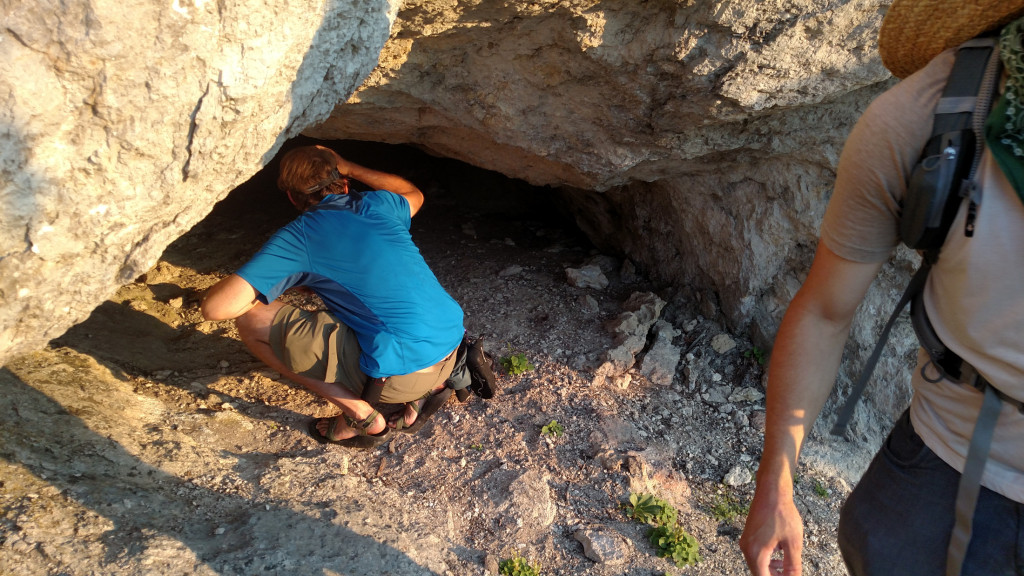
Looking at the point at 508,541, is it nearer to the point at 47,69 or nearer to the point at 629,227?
the point at 47,69

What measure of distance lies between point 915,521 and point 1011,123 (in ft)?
2.69

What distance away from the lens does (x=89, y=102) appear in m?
1.75

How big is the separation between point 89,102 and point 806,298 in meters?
1.76

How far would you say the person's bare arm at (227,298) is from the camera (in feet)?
9.53

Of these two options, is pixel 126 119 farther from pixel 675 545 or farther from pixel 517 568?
pixel 675 545

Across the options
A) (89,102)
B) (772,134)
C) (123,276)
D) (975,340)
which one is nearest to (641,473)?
(772,134)

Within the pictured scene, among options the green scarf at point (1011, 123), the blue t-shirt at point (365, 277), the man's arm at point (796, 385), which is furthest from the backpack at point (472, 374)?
the green scarf at point (1011, 123)

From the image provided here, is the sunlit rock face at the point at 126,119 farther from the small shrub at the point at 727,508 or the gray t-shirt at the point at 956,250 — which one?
the small shrub at the point at 727,508

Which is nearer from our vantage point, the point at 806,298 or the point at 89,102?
the point at 806,298

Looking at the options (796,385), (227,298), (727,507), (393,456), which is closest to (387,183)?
(227,298)

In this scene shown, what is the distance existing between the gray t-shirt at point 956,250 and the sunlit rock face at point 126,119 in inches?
61.7

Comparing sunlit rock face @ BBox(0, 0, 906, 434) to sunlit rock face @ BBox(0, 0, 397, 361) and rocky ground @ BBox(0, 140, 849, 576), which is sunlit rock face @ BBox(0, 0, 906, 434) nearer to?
sunlit rock face @ BBox(0, 0, 397, 361)

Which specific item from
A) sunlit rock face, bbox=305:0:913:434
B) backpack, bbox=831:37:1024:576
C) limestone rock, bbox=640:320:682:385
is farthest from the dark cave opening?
backpack, bbox=831:37:1024:576

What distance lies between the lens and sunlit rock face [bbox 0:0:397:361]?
166 cm
